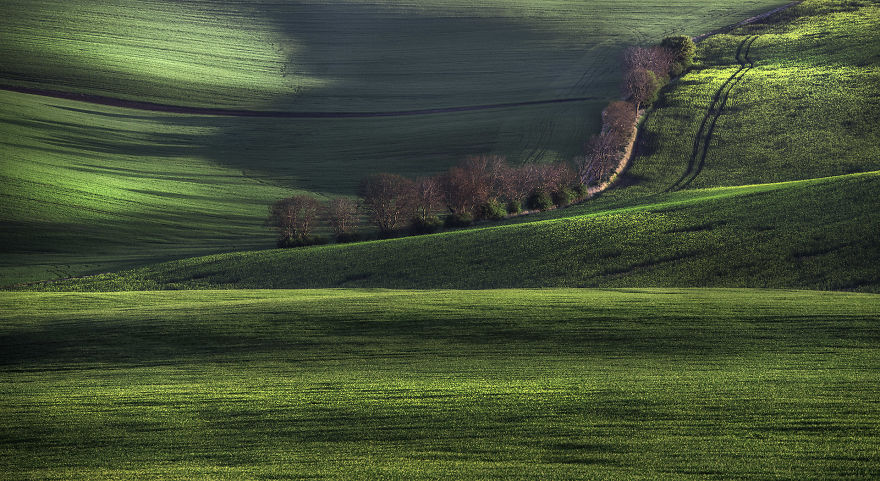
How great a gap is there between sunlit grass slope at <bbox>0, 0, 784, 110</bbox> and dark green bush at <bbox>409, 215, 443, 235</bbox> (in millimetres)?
38890

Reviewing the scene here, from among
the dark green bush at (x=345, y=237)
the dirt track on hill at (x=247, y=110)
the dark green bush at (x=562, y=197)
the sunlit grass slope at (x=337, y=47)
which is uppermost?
the sunlit grass slope at (x=337, y=47)

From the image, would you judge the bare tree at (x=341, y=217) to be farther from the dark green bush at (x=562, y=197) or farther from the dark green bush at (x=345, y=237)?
the dark green bush at (x=562, y=197)

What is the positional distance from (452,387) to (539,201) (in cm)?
3507

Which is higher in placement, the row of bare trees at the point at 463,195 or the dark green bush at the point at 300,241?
the row of bare trees at the point at 463,195

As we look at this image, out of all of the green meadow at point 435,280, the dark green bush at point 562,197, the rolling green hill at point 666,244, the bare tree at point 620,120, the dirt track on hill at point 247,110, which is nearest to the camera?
the green meadow at point 435,280

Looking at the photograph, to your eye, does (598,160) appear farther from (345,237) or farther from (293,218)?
(293,218)

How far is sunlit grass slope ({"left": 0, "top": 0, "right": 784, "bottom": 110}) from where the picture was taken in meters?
86.2

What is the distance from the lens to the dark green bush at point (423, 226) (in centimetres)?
5025

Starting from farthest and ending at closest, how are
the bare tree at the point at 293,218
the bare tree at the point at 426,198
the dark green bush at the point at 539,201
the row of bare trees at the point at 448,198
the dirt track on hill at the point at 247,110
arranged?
the dirt track on hill at the point at 247,110
the dark green bush at the point at 539,201
the bare tree at the point at 426,198
the row of bare trees at the point at 448,198
the bare tree at the point at 293,218

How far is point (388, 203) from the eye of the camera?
51.7m

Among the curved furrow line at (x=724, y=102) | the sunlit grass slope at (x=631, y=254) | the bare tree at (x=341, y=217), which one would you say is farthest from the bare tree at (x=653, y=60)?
the bare tree at (x=341, y=217)

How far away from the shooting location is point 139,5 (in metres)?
108

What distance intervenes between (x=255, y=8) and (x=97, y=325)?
97870 millimetres

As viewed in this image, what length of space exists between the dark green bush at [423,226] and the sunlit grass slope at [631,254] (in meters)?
6.73
